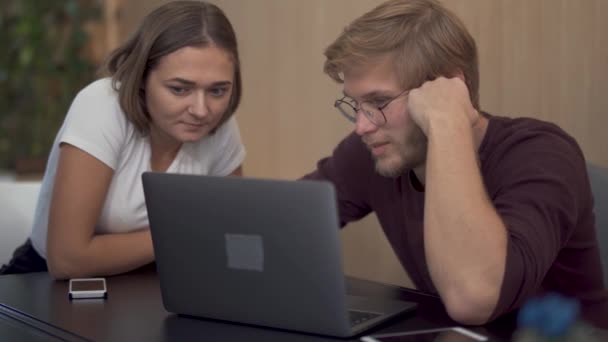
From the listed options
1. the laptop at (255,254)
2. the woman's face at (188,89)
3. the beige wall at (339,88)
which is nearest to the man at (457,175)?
the laptop at (255,254)

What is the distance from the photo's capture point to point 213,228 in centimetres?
137

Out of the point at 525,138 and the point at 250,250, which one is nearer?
the point at 250,250

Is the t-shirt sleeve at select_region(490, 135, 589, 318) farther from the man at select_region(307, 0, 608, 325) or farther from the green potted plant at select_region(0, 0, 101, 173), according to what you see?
the green potted plant at select_region(0, 0, 101, 173)

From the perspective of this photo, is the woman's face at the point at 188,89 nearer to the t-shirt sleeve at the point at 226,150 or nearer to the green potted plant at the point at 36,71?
the t-shirt sleeve at the point at 226,150

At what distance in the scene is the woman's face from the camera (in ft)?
6.48

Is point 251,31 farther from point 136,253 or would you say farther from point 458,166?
point 458,166

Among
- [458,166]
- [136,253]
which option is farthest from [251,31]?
[458,166]

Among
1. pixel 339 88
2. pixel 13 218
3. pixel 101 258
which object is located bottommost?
pixel 13 218

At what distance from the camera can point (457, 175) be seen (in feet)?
4.86

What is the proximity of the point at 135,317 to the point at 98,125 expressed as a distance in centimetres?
61

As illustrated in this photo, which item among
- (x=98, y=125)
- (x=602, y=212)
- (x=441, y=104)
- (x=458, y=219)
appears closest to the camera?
(x=458, y=219)

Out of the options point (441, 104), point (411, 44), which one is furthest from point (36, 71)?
point (441, 104)

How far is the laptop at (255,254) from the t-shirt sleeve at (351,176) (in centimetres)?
51

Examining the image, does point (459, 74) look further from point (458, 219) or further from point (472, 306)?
point (472, 306)
